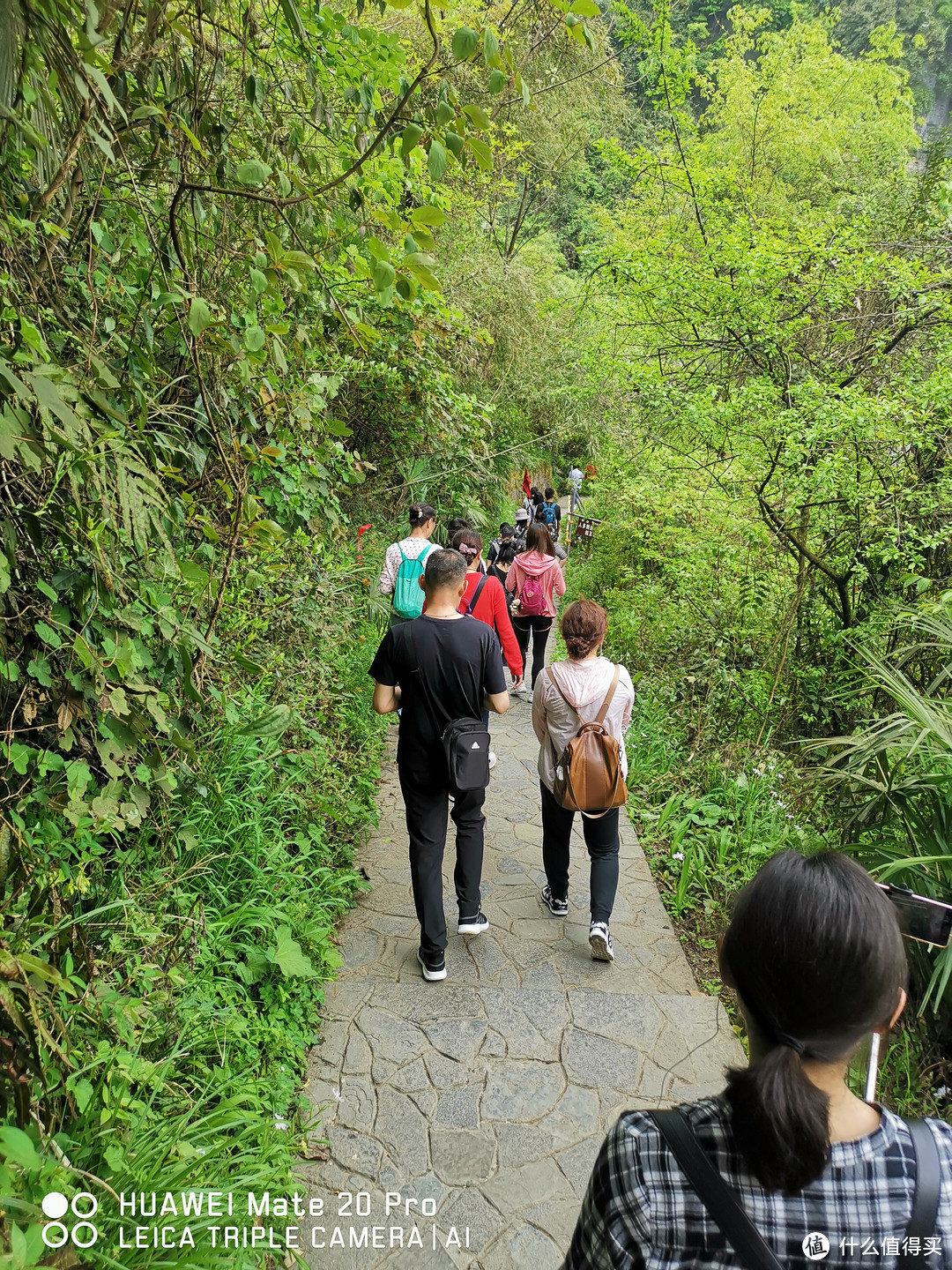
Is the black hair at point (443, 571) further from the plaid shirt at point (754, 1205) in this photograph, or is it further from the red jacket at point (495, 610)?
the plaid shirt at point (754, 1205)

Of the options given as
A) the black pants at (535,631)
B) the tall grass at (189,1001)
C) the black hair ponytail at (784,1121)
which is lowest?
the tall grass at (189,1001)

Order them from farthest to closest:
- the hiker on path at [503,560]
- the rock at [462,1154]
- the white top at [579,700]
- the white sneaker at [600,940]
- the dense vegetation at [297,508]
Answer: the hiker on path at [503,560], the white sneaker at [600,940], the white top at [579,700], the rock at [462,1154], the dense vegetation at [297,508]

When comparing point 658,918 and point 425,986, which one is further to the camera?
point 658,918

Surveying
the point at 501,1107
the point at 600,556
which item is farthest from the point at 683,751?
the point at 600,556

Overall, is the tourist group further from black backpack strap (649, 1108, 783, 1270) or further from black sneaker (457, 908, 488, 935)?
black sneaker (457, 908, 488, 935)

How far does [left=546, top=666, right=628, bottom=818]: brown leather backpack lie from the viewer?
3.56 m

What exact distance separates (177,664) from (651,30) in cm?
935

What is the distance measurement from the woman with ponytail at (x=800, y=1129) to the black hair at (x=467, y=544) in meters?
4.52

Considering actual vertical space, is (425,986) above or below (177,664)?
below

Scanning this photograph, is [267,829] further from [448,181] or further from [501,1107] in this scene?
[448,181]

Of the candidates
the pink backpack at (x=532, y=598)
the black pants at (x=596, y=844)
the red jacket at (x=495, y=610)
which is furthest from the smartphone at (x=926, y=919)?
the pink backpack at (x=532, y=598)

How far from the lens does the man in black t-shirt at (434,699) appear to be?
3436mm

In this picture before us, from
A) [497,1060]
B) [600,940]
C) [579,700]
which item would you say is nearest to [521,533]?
[579,700]

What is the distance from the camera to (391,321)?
7.69 m
